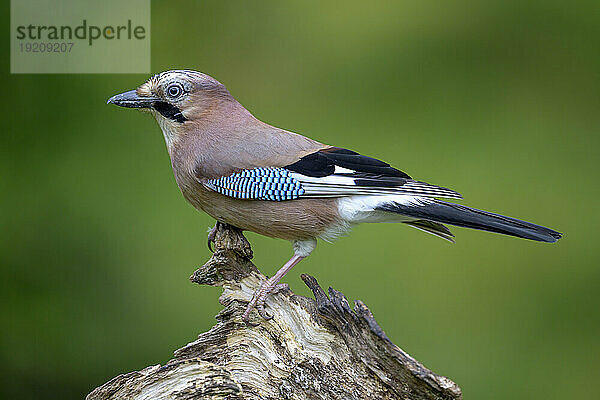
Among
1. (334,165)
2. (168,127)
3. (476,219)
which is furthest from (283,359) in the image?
(168,127)

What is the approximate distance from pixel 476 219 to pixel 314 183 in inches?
26.7

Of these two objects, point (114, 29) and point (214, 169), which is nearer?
point (214, 169)

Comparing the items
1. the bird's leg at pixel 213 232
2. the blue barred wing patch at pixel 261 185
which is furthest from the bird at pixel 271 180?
the bird's leg at pixel 213 232

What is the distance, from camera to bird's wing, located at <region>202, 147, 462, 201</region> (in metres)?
3.28

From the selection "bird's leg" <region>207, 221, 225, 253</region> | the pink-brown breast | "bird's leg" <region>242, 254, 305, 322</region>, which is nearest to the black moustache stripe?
the pink-brown breast

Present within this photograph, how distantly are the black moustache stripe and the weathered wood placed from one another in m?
0.58

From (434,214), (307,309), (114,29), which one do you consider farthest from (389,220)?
(114,29)

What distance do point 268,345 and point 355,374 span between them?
379 mm

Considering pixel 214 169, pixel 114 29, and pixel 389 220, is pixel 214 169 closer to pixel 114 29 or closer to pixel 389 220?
pixel 389 220

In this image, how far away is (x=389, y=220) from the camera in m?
3.44

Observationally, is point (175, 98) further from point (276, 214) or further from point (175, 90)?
point (276, 214)

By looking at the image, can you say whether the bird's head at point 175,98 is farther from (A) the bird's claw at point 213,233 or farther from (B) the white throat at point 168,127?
(A) the bird's claw at point 213,233

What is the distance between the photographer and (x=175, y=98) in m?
3.46

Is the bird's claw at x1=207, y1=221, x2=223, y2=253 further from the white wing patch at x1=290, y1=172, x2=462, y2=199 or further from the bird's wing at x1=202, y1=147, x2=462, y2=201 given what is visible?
the white wing patch at x1=290, y1=172, x2=462, y2=199
